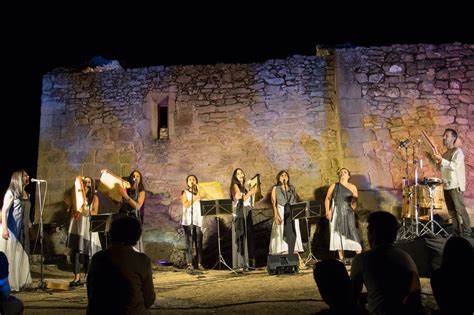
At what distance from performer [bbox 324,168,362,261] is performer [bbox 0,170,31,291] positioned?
4.82m

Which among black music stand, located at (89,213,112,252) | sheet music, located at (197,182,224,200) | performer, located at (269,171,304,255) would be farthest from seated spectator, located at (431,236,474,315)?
sheet music, located at (197,182,224,200)

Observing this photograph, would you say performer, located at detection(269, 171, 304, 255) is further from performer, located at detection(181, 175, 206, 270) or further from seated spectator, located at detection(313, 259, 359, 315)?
seated spectator, located at detection(313, 259, 359, 315)

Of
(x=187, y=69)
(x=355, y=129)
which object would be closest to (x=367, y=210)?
(x=355, y=129)

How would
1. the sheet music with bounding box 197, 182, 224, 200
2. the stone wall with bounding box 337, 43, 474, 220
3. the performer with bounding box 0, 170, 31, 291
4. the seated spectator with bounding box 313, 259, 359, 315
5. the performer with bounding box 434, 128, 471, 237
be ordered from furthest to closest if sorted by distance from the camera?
the sheet music with bounding box 197, 182, 224, 200 → the stone wall with bounding box 337, 43, 474, 220 → the performer with bounding box 434, 128, 471, 237 → the performer with bounding box 0, 170, 31, 291 → the seated spectator with bounding box 313, 259, 359, 315

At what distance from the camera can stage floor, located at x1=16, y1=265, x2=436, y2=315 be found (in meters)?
4.89

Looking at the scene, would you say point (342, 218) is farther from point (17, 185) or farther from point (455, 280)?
point (455, 280)

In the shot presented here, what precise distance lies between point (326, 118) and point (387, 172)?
1687mm

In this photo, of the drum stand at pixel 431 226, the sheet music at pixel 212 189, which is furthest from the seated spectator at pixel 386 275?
the sheet music at pixel 212 189

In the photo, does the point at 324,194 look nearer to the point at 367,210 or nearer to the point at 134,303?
the point at 367,210

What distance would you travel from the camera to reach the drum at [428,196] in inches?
303

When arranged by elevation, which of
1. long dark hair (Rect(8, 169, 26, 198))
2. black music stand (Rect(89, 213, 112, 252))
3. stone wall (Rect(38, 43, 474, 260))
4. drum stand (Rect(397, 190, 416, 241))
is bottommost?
drum stand (Rect(397, 190, 416, 241))

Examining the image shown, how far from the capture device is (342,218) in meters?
8.40

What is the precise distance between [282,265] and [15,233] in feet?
12.8

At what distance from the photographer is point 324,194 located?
974cm
